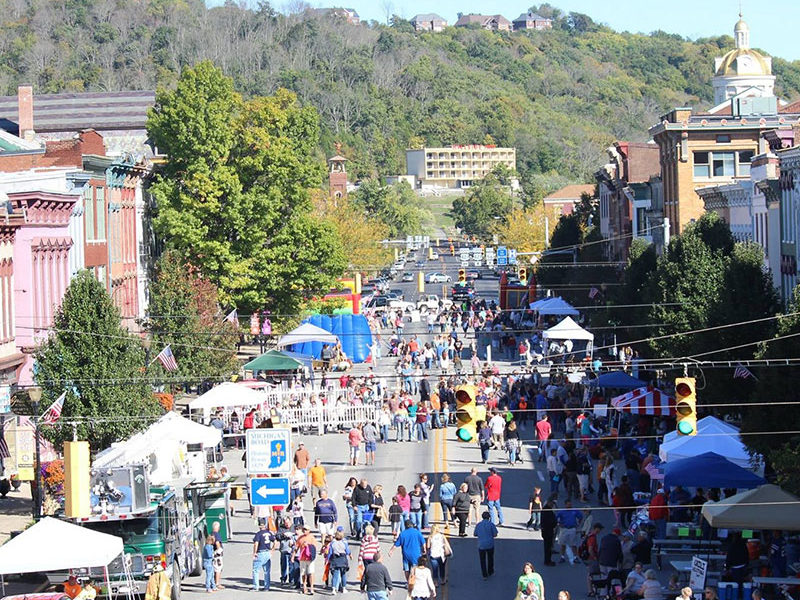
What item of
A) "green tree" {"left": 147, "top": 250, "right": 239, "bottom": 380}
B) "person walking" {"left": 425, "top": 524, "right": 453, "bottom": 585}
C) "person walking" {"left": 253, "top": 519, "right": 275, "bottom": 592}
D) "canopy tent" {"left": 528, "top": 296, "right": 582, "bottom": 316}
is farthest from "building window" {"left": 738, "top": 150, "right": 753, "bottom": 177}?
"person walking" {"left": 253, "top": 519, "right": 275, "bottom": 592}

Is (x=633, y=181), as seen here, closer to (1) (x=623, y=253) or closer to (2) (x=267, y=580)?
(1) (x=623, y=253)

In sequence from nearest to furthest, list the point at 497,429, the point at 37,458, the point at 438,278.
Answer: the point at 37,458 < the point at 497,429 < the point at 438,278

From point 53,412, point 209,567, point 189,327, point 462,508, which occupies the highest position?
point 189,327

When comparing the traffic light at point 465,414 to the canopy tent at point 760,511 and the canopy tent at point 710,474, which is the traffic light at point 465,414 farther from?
the canopy tent at point 710,474

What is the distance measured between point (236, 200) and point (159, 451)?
33.8 m

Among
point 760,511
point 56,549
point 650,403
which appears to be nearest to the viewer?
point 56,549

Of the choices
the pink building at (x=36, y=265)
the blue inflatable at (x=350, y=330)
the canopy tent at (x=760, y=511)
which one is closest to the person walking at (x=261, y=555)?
the canopy tent at (x=760, y=511)

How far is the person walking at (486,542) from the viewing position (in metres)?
28.6

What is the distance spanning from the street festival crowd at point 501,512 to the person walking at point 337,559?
3cm

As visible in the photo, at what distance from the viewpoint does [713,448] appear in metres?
29.9

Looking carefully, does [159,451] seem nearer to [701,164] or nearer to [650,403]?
[650,403]

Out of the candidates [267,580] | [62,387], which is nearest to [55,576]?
[267,580]

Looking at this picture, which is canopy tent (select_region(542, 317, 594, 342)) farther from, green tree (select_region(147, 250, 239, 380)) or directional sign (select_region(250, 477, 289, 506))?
directional sign (select_region(250, 477, 289, 506))

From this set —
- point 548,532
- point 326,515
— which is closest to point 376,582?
point 548,532
